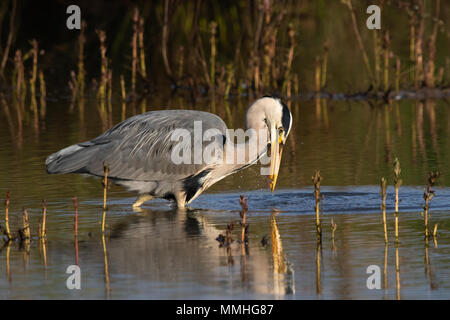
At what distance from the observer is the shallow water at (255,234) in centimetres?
666

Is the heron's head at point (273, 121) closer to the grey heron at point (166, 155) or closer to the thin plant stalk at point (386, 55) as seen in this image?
the grey heron at point (166, 155)

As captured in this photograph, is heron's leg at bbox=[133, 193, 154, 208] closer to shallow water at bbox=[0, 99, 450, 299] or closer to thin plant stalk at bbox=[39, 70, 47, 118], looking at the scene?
shallow water at bbox=[0, 99, 450, 299]

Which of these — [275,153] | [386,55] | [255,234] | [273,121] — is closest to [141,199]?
[275,153]

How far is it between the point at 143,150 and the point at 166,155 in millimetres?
251

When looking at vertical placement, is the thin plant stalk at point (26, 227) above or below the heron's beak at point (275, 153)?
below

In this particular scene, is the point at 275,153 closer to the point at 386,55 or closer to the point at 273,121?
the point at 273,121

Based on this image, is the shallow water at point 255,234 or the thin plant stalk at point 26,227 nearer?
the shallow water at point 255,234

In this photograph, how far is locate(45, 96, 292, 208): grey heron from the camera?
9922mm

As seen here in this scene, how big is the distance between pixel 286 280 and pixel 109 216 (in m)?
3.00

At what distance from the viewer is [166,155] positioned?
10.0 meters

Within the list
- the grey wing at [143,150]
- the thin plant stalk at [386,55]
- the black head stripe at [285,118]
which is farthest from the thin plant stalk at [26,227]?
the thin plant stalk at [386,55]

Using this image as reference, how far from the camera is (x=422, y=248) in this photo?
764cm
